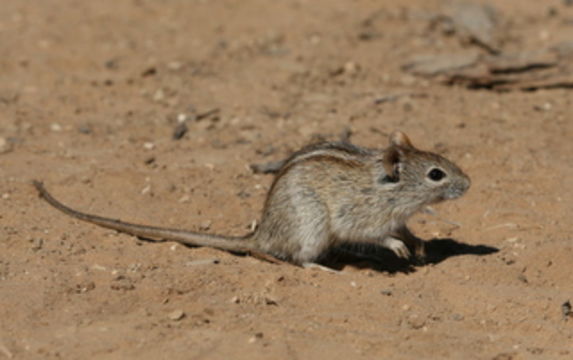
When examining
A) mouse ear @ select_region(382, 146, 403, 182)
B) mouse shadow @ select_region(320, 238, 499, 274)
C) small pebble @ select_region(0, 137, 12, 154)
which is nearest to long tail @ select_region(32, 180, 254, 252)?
mouse shadow @ select_region(320, 238, 499, 274)

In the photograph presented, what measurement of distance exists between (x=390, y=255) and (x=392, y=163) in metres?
0.91

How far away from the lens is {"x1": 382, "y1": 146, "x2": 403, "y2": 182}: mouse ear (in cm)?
644

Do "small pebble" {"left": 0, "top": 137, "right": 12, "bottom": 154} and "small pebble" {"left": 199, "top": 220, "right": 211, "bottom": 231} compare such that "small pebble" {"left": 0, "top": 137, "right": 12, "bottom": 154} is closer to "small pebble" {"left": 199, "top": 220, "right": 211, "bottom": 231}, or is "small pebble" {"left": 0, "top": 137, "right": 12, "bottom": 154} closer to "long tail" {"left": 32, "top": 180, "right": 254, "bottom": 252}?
"long tail" {"left": 32, "top": 180, "right": 254, "bottom": 252}

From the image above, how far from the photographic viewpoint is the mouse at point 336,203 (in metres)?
6.42

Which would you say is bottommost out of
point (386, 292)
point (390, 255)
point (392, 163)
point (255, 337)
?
point (390, 255)

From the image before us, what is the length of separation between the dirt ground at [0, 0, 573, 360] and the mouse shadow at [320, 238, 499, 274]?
0.03m

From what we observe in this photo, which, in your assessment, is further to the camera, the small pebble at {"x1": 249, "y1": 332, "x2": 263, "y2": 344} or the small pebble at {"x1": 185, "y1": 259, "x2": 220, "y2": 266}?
the small pebble at {"x1": 185, "y1": 259, "x2": 220, "y2": 266}

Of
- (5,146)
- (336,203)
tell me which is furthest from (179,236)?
(5,146)

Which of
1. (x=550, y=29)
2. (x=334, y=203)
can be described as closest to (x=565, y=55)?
(x=550, y=29)

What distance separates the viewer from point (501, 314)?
5.78 m

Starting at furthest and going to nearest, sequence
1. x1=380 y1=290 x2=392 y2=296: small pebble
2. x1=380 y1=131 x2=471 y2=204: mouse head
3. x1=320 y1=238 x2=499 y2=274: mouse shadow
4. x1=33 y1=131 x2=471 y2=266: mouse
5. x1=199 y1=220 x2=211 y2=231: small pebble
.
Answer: x1=199 y1=220 x2=211 y2=231: small pebble
x1=320 y1=238 x2=499 y2=274: mouse shadow
x1=380 y1=131 x2=471 y2=204: mouse head
x1=33 y1=131 x2=471 y2=266: mouse
x1=380 y1=290 x2=392 y2=296: small pebble

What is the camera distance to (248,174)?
7.81m

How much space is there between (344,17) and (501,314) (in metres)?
6.52

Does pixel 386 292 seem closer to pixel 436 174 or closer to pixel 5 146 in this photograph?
pixel 436 174
